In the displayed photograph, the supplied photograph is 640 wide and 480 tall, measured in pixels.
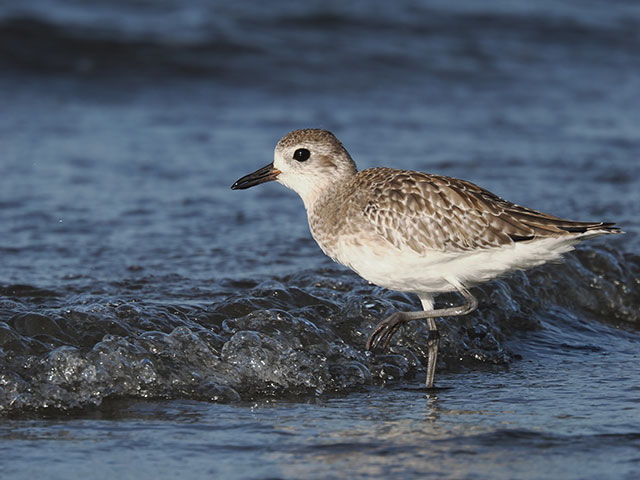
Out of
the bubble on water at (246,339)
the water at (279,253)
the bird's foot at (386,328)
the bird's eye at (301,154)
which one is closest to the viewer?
the water at (279,253)

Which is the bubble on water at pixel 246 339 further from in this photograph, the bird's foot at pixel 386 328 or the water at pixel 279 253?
the bird's foot at pixel 386 328

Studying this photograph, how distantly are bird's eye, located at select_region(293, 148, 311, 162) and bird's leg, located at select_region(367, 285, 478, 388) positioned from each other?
4.19 ft

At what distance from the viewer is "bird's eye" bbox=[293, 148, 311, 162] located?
7102mm

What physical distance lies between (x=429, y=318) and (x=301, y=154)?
4.80ft

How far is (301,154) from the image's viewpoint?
23.3ft

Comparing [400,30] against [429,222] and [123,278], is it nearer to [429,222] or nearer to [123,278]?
[123,278]

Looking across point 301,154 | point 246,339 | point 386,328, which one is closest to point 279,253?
point 301,154

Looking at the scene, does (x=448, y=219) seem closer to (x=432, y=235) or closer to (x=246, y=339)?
(x=432, y=235)

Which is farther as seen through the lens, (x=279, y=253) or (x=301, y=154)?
(x=279, y=253)

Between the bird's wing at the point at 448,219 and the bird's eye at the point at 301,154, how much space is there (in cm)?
66

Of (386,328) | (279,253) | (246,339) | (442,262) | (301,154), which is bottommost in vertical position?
(246,339)

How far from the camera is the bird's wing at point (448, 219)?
6441 millimetres

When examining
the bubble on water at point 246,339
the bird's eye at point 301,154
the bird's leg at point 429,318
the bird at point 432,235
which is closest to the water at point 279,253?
the bubble on water at point 246,339

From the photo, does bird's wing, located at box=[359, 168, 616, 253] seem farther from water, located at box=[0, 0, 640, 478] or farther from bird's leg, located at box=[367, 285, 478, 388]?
water, located at box=[0, 0, 640, 478]
